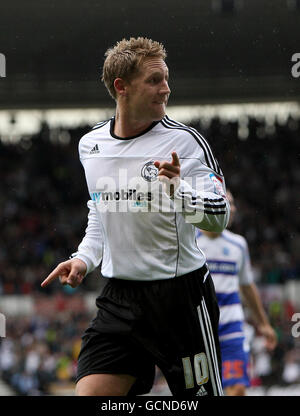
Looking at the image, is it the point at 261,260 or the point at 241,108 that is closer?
the point at 241,108

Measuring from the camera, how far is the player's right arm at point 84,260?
3528 mm

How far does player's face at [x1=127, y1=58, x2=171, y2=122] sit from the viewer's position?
3.55m

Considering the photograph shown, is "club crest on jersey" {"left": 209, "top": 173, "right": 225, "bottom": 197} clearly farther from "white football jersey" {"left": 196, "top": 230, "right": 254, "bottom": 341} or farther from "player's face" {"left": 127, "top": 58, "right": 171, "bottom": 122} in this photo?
"white football jersey" {"left": 196, "top": 230, "right": 254, "bottom": 341}

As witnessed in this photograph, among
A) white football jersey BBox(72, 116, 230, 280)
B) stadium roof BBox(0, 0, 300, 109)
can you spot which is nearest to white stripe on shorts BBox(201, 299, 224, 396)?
white football jersey BBox(72, 116, 230, 280)

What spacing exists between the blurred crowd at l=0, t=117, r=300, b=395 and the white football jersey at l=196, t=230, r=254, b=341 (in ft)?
17.3

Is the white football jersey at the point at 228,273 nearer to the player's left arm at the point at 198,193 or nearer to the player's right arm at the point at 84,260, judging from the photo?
the player's right arm at the point at 84,260

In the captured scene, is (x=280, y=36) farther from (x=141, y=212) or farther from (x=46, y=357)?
(x=46, y=357)

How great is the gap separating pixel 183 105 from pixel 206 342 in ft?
20.5

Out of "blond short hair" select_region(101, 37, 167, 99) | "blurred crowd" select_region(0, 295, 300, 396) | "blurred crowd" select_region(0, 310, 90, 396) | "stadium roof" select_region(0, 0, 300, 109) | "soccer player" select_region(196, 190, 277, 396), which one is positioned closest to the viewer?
"blond short hair" select_region(101, 37, 167, 99)

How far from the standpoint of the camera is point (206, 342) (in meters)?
3.59

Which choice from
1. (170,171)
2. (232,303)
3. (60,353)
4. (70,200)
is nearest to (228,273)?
(232,303)

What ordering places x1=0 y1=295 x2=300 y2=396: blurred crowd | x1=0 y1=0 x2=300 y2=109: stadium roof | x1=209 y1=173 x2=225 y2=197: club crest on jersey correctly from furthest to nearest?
x1=0 y1=295 x2=300 y2=396: blurred crowd < x1=0 y1=0 x2=300 y2=109: stadium roof < x1=209 y1=173 x2=225 y2=197: club crest on jersey

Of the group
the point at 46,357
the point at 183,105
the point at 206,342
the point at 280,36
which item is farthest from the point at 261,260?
the point at 206,342

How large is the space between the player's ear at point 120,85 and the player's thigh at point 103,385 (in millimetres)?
1323
